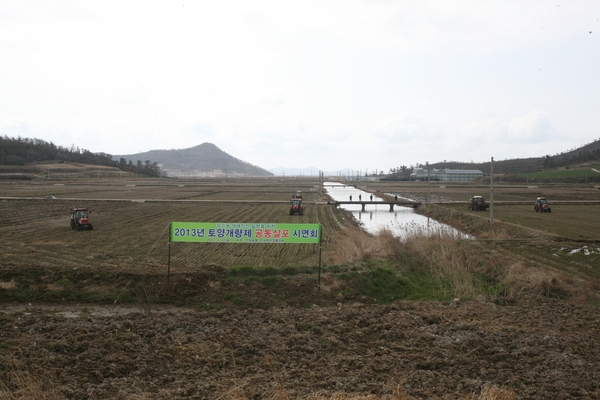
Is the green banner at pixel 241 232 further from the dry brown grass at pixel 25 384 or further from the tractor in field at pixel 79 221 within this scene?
the tractor in field at pixel 79 221

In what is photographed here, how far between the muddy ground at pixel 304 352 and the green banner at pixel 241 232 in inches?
98.8

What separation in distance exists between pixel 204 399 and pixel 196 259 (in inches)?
488

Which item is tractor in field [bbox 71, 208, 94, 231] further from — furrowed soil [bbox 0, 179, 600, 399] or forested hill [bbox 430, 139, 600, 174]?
forested hill [bbox 430, 139, 600, 174]

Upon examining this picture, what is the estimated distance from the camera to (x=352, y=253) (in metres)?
16.7

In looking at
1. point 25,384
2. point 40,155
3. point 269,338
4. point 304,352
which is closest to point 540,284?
point 304,352

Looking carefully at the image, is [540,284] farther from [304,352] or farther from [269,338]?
[269,338]

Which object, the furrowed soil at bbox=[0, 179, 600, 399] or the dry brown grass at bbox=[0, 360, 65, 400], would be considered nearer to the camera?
the dry brown grass at bbox=[0, 360, 65, 400]

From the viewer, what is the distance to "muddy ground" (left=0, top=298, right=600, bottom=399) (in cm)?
639

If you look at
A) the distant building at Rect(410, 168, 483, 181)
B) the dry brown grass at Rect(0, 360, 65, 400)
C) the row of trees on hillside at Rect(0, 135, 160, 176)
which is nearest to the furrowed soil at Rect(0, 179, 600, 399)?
the dry brown grass at Rect(0, 360, 65, 400)

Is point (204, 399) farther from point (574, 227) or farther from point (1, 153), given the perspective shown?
point (1, 153)

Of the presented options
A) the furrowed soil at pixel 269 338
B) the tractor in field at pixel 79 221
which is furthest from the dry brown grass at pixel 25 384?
the tractor in field at pixel 79 221

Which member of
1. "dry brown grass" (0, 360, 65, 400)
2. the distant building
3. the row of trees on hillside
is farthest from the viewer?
the distant building

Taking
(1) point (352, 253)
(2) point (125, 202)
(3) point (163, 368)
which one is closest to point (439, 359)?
(3) point (163, 368)

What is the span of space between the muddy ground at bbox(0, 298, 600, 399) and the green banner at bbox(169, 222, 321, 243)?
251 centimetres
